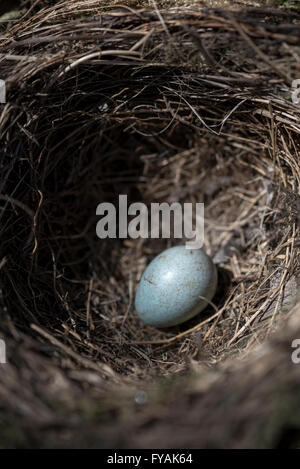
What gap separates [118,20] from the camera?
185 cm

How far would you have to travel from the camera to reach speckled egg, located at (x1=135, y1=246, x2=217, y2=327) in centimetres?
190

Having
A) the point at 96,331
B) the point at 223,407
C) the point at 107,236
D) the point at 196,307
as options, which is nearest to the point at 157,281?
the point at 196,307

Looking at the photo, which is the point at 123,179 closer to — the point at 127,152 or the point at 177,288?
the point at 127,152

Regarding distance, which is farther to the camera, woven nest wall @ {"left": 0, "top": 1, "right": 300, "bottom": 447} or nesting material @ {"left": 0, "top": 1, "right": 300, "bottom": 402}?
nesting material @ {"left": 0, "top": 1, "right": 300, "bottom": 402}

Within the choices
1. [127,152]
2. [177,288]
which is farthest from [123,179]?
[177,288]

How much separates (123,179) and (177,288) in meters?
0.88

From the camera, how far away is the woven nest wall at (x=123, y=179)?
151 cm

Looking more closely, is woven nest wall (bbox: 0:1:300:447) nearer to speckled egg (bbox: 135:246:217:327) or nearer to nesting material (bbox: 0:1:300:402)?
nesting material (bbox: 0:1:300:402)

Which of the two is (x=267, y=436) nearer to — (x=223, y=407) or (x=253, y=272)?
(x=223, y=407)

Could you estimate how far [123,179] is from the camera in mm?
2518

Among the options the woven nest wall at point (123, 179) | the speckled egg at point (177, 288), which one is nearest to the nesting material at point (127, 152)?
the woven nest wall at point (123, 179)

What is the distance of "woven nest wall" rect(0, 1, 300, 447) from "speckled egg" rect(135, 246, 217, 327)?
0.48 feet

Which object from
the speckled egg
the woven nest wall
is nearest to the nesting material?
the woven nest wall

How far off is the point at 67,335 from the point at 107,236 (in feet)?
2.42
